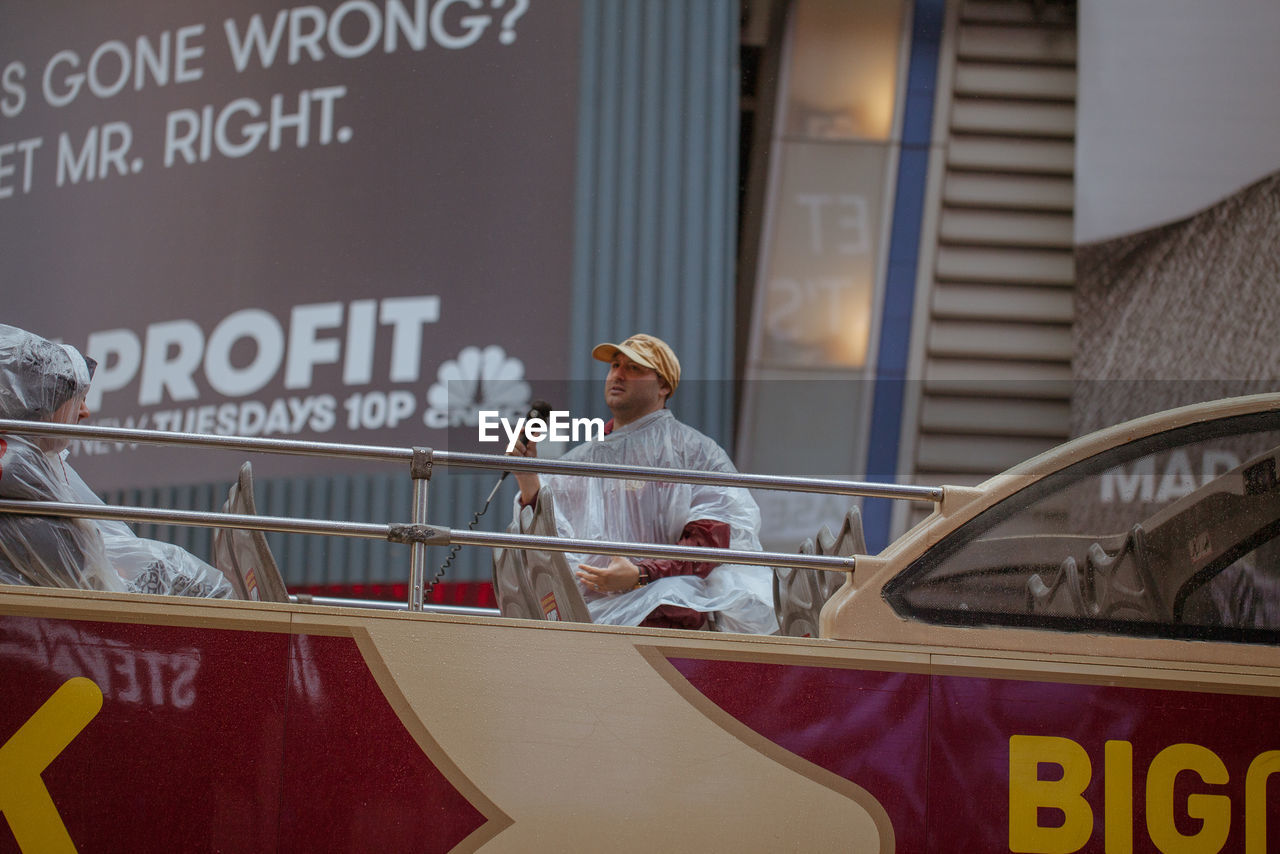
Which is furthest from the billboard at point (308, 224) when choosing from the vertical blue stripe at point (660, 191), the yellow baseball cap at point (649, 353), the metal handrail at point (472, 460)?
the metal handrail at point (472, 460)

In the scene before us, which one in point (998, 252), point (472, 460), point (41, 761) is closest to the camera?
point (41, 761)

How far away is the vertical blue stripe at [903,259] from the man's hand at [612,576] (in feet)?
14.0

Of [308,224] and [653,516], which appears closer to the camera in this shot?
[653,516]

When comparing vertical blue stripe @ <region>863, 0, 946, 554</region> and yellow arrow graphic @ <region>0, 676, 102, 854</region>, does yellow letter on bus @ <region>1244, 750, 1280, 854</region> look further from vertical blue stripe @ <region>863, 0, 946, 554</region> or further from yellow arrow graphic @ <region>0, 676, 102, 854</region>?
vertical blue stripe @ <region>863, 0, 946, 554</region>

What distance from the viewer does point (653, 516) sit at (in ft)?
12.1

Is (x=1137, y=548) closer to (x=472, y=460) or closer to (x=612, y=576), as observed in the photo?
(x=612, y=576)

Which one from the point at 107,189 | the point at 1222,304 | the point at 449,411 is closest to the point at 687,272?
the point at 449,411

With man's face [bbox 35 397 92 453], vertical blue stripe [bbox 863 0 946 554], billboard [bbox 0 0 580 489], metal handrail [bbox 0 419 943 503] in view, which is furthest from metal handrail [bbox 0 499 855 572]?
vertical blue stripe [bbox 863 0 946 554]

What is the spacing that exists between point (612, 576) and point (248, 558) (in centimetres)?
95

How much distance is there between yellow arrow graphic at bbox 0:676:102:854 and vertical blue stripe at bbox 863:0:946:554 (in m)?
5.42

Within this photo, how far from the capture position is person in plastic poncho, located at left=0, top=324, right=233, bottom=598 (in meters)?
2.97

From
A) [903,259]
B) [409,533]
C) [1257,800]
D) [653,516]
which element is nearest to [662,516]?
A: [653,516]

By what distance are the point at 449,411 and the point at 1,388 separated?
175 inches

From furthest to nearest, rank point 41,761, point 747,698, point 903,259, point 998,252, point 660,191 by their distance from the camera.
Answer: point 998,252
point 903,259
point 660,191
point 747,698
point 41,761
